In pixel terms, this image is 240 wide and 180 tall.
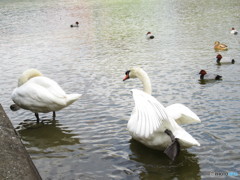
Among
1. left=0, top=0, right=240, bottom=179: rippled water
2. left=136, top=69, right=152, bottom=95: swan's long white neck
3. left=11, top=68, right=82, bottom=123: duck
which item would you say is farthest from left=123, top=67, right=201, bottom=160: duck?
left=11, top=68, right=82, bottom=123: duck

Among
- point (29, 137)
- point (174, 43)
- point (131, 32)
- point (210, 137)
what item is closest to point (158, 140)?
point (210, 137)

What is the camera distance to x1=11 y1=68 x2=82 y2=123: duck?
6953mm

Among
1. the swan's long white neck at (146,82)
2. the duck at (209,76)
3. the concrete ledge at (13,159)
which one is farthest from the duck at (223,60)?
the concrete ledge at (13,159)

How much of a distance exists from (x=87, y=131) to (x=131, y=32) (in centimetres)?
1439

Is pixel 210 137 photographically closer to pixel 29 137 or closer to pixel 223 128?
pixel 223 128

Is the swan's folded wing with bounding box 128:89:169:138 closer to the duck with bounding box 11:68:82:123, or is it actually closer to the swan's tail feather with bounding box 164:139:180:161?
the swan's tail feather with bounding box 164:139:180:161

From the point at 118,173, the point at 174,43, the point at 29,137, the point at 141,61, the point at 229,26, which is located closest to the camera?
the point at 118,173

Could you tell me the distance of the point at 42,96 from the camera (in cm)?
696

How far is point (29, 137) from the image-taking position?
6.68 meters

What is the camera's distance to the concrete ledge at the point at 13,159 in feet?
13.3

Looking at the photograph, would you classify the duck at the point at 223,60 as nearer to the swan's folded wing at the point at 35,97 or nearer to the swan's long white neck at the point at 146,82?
the swan's long white neck at the point at 146,82

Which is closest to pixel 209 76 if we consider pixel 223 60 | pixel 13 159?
pixel 223 60

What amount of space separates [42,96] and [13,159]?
270 cm

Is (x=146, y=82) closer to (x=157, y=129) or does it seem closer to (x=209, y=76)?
(x=157, y=129)
